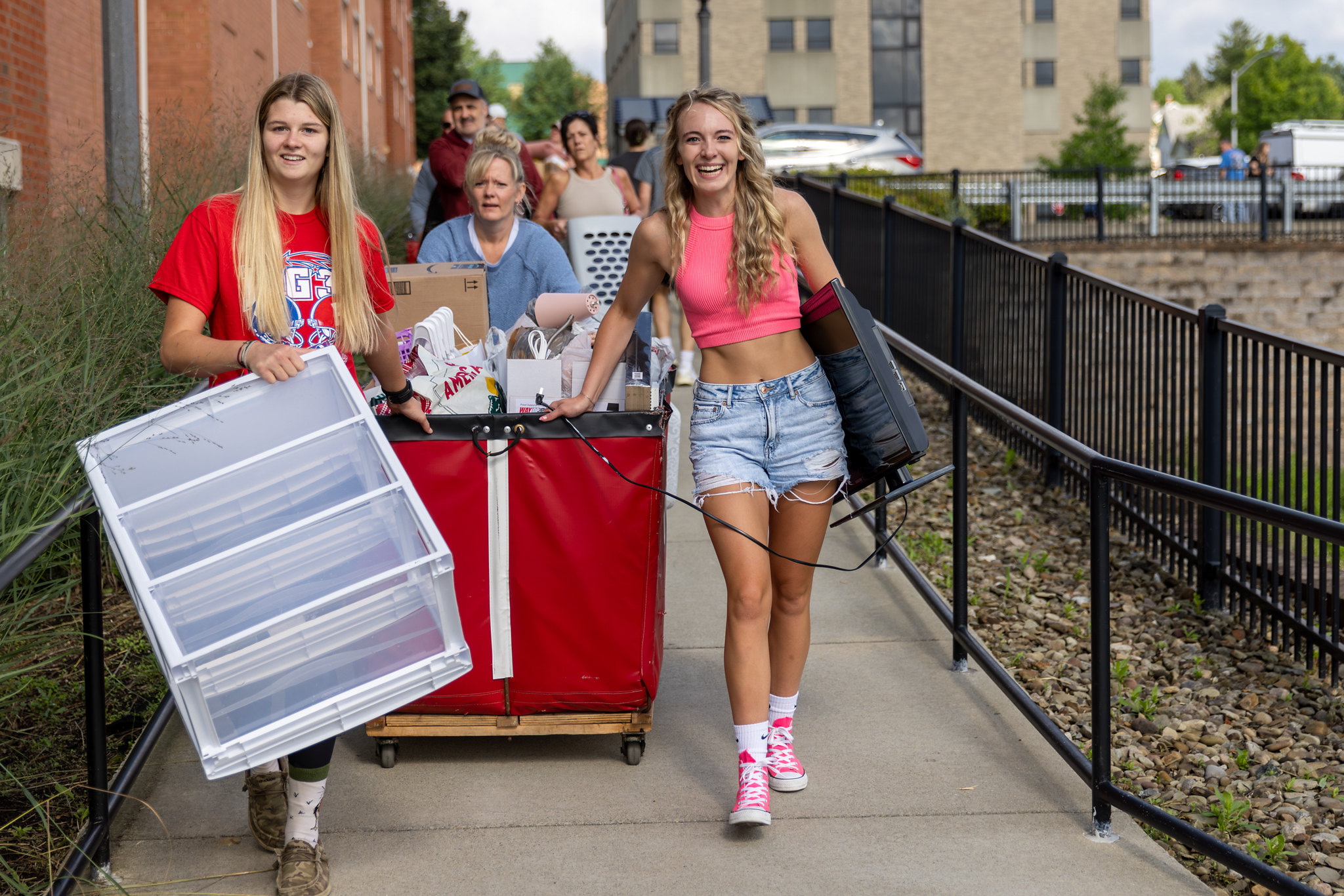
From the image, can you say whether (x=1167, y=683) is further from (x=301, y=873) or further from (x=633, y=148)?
(x=633, y=148)

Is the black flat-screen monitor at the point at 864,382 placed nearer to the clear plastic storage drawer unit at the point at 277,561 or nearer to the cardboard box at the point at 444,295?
the clear plastic storage drawer unit at the point at 277,561

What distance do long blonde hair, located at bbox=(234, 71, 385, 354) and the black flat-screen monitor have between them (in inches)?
47.2

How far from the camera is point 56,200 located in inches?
240

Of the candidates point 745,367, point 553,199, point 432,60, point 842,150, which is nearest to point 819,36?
point 432,60

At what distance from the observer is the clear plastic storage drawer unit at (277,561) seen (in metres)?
2.76

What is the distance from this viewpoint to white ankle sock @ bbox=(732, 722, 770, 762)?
3.57 meters

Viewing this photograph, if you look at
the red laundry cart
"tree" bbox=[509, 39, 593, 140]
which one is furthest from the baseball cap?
"tree" bbox=[509, 39, 593, 140]

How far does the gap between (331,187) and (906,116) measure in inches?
1884

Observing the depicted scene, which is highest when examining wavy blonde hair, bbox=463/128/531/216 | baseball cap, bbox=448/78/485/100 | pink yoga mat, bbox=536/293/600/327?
baseball cap, bbox=448/78/485/100

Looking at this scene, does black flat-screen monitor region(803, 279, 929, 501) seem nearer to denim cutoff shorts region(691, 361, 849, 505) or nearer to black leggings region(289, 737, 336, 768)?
denim cutoff shorts region(691, 361, 849, 505)

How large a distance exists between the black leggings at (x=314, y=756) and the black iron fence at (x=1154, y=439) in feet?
6.36

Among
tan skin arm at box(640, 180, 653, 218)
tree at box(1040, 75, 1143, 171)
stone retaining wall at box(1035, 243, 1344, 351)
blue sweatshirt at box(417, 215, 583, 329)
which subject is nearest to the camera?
blue sweatshirt at box(417, 215, 583, 329)

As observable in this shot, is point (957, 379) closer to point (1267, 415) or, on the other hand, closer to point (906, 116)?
point (1267, 415)

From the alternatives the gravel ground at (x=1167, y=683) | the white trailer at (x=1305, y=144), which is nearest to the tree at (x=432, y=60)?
the white trailer at (x=1305, y=144)
